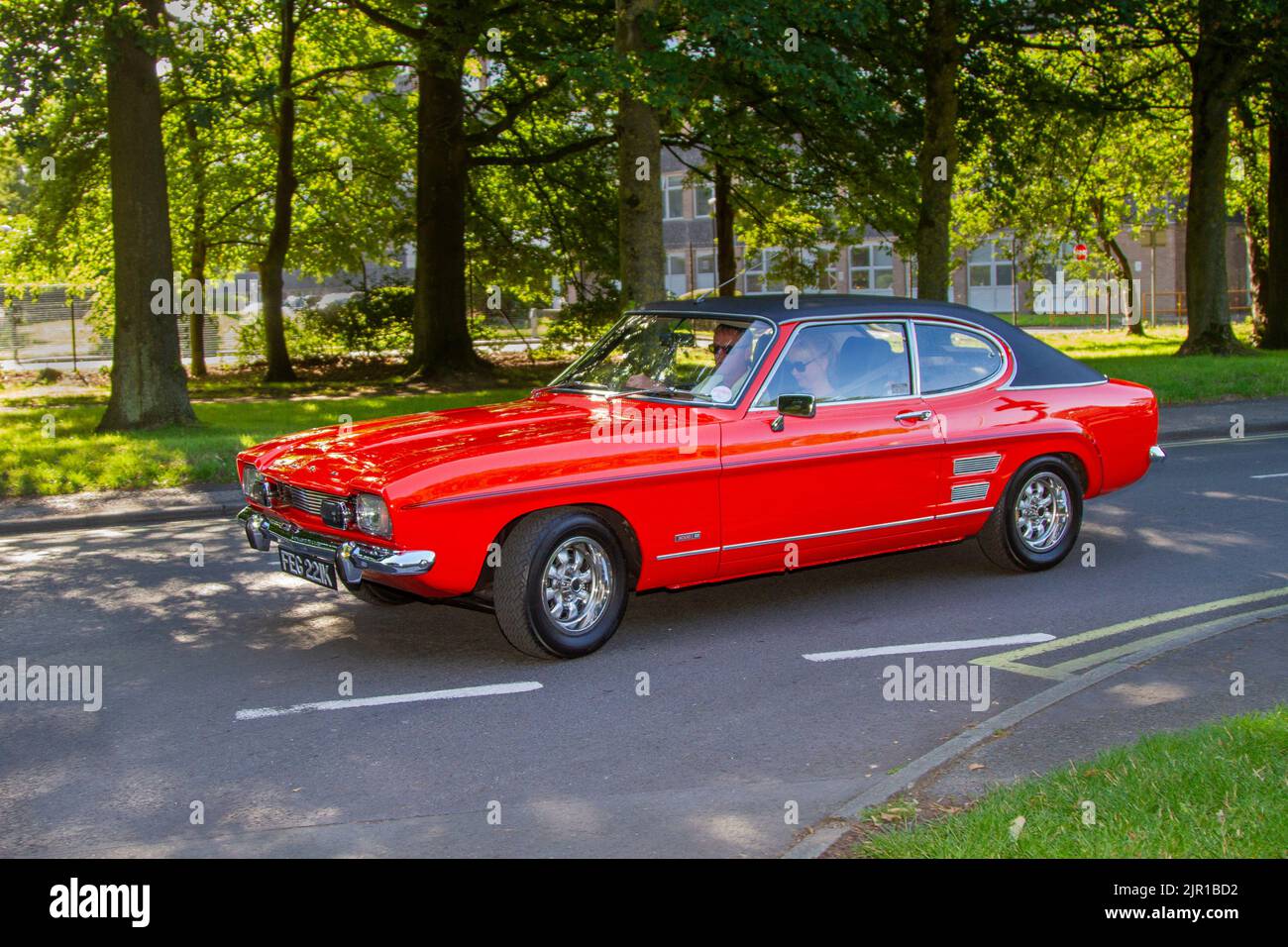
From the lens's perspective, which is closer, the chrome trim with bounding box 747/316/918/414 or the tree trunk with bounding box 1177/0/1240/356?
the chrome trim with bounding box 747/316/918/414

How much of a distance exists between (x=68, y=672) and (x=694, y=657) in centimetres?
317

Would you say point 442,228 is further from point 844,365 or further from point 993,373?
point 844,365

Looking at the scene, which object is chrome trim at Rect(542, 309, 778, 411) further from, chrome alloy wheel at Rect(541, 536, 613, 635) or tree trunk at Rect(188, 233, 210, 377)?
tree trunk at Rect(188, 233, 210, 377)

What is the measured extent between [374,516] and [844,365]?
304cm

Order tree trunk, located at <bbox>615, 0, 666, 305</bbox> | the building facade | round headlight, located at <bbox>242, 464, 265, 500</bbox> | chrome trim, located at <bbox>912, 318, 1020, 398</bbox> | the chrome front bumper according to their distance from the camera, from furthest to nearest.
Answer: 1. the building facade
2. tree trunk, located at <bbox>615, 0, 666, 305</bbox>
3. chrome trim, located at <bbox>912, 318, 1020, 398</bbox>
4. round headlight, located at <bbox>242, 464, 265, 500</bbox>
5. the chrome front bumper

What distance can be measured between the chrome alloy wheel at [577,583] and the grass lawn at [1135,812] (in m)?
2.52

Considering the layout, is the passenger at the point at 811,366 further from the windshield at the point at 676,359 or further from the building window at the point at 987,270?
the building window at the point at 987,270

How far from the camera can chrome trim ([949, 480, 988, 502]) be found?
28.1 feet

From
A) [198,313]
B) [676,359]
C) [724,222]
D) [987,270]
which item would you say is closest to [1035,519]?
[676,359]

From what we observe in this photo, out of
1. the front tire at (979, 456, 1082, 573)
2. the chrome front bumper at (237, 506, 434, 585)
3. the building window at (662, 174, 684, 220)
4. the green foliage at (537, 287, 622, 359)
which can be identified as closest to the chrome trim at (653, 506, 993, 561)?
the front tire at (979, 456, 1082, 573)

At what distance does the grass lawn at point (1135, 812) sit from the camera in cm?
441

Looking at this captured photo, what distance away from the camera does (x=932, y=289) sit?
2262cm

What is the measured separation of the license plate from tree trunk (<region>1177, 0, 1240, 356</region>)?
22.1 meters
